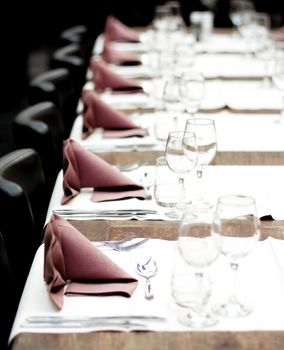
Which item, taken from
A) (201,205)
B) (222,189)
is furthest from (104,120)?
(201,205)

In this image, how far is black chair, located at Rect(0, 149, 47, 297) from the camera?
219 cm

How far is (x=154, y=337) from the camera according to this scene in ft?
4.72

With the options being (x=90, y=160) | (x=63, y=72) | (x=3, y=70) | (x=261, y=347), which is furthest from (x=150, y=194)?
(x=3, y=70)

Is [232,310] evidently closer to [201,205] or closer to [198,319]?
[198,319]

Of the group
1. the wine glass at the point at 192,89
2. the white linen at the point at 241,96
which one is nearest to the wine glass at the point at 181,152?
the wine glass at the point at 192,89

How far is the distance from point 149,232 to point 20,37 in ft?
22.5

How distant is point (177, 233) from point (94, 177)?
A: 0.44 m

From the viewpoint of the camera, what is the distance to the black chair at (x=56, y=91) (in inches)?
143

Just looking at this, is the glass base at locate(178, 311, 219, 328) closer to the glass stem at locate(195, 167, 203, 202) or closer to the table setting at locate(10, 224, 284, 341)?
the table setting at locate(10, 224, 284, 341)

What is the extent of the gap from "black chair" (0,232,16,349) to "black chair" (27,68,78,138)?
1628 millimetres

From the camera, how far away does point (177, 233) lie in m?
1.93

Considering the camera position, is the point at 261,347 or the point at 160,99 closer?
the point at 261,347

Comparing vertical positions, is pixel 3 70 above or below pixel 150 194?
below

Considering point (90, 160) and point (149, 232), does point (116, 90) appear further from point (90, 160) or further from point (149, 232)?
point (149, 232)
